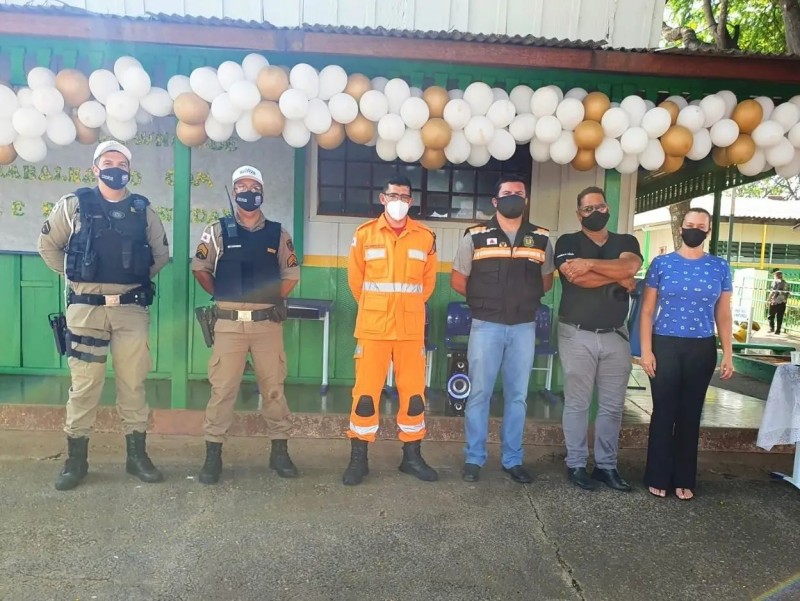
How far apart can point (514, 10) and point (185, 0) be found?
10.6ft

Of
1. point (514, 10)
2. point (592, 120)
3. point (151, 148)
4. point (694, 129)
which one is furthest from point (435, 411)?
point (514, 10)

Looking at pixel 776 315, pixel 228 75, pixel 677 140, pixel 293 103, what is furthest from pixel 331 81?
pixel 776 315

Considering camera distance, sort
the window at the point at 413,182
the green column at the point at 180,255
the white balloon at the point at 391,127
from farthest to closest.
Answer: the window at the point at 413,182 < the green column at the point at 180,255 < the white balloon at the point at 391,127

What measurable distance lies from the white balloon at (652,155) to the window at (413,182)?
66.6 inches

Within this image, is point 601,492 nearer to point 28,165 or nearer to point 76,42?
point 76,42

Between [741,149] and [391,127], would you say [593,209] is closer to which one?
[741,149]

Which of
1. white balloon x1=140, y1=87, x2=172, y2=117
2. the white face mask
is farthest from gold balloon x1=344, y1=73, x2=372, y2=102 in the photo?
white balloon x1=140, y1=87, x2=172, y2=117

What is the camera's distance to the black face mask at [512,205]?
3883mm

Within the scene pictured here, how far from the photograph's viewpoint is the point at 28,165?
552cm

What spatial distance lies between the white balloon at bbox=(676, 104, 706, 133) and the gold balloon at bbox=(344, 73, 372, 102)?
7.20 feet

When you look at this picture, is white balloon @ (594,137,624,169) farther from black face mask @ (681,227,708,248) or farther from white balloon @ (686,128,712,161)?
black face mask @ (681,227,708,248)

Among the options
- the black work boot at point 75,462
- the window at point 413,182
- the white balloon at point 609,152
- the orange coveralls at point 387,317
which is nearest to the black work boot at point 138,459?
the black work boot at point 75,462

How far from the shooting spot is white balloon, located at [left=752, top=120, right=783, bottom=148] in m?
4.19

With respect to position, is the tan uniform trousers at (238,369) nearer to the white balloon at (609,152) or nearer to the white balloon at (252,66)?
the white balloon at (252,66)
